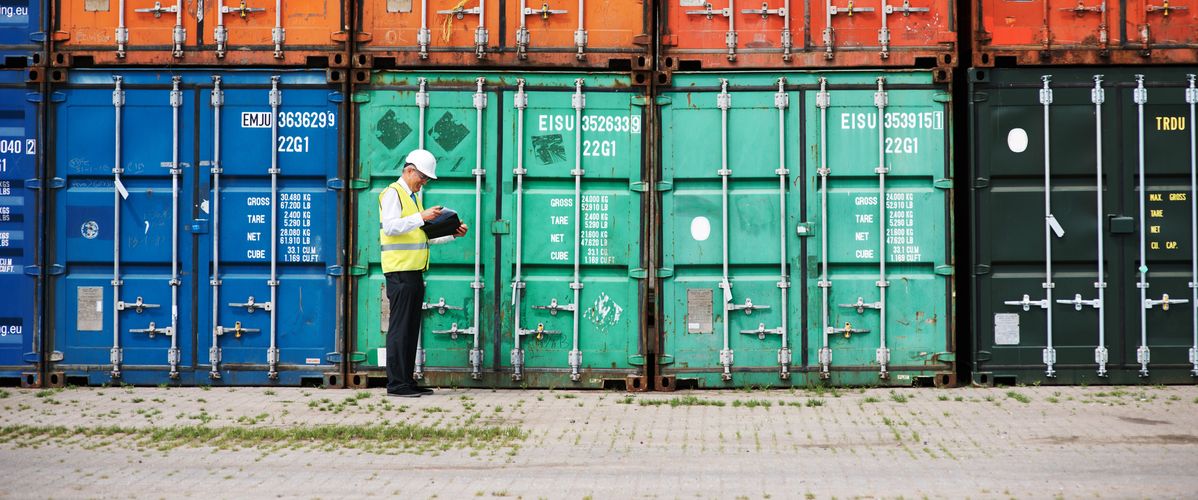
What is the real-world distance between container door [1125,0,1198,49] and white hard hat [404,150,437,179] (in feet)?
22.3

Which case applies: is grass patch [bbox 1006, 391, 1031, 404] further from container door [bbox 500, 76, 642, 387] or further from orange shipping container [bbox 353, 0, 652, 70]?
orange shipping container [bbox 353, 0, 652, 70]

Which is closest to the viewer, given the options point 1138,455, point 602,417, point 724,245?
point 1138,455

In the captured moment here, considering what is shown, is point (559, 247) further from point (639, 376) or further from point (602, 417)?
point (602, 417)

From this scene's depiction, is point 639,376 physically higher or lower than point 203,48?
lower

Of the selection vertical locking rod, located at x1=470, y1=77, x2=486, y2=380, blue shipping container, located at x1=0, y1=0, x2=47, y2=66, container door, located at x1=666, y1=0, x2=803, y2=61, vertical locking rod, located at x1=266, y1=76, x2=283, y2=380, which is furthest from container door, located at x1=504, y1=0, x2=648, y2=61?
blue shipping container, located at x1=0, y1=0, x2=47, y2=66

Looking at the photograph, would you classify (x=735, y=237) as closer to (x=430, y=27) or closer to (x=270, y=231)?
(x=430, y=27)

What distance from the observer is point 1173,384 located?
13.0 meters

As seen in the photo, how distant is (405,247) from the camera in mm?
12555

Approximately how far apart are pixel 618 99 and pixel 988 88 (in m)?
3.57


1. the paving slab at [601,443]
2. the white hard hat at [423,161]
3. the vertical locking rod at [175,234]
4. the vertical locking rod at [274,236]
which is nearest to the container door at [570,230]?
the paving slab at [601,443]

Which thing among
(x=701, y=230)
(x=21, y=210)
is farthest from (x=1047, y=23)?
(x=21, y=210)

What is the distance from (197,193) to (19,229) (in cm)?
180

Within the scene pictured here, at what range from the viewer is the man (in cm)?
1254

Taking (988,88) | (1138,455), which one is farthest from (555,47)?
(1138,455)
